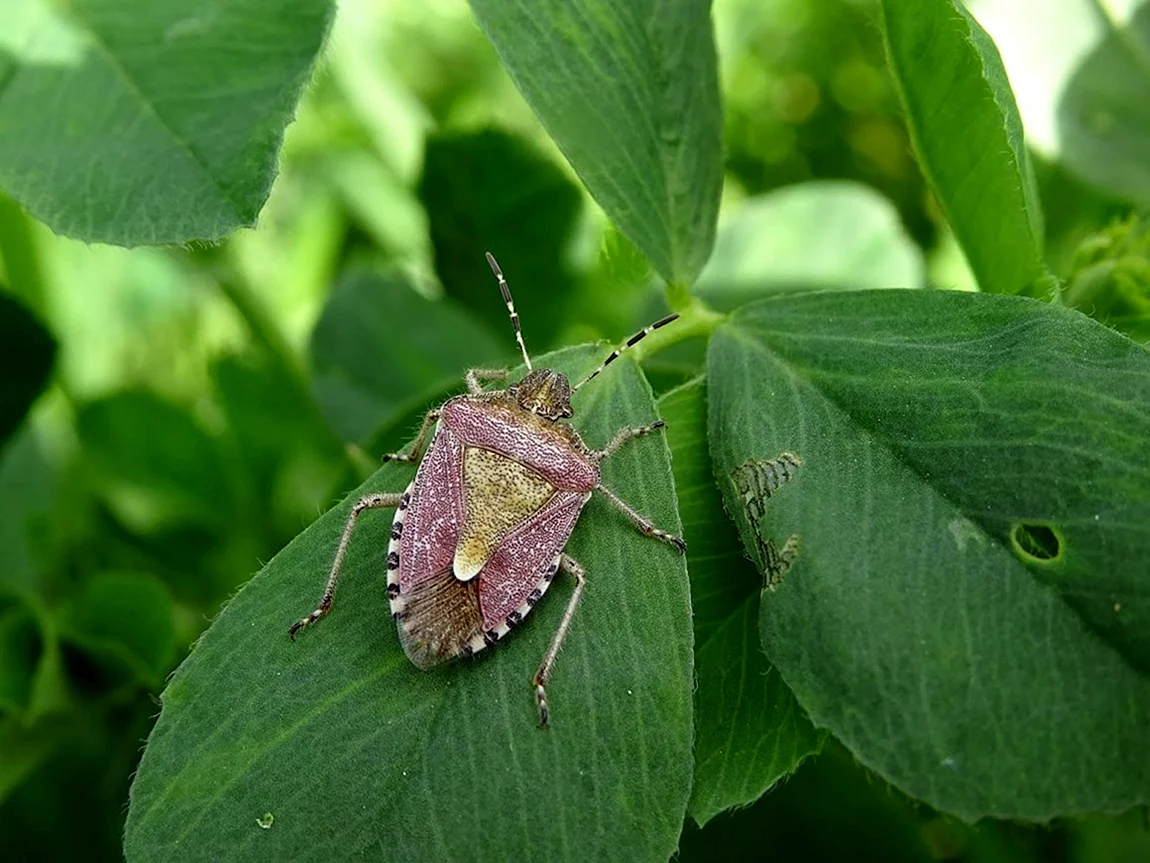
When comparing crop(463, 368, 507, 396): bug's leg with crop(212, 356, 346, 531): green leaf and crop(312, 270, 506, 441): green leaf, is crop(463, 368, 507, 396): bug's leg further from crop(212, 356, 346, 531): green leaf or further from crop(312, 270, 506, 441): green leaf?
crop(212, 356, 346, 531): green leaf

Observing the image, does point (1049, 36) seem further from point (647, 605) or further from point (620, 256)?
point (647, 605)

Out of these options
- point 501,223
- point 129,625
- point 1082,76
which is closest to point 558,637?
point 129,625

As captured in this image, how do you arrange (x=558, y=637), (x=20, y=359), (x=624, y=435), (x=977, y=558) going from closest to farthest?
(x=977, y=558)
(x=558, y=637)
(x=624, y=435)
(x=20, y=359)

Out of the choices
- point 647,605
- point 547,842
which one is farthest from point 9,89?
point 547,842

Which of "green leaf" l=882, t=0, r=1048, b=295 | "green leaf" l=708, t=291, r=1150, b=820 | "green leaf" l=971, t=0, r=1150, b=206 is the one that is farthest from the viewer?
"green leaf" l=971, t=0, r=1150, b=206

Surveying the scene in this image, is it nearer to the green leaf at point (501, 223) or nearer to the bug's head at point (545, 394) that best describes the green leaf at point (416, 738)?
the bug's head at point (545, 394)

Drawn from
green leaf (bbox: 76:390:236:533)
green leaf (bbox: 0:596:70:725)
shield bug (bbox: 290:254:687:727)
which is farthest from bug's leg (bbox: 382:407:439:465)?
green leaf (bbox: 76:390:236:533)

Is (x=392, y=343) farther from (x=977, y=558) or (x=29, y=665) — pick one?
(x=977, y=558)
